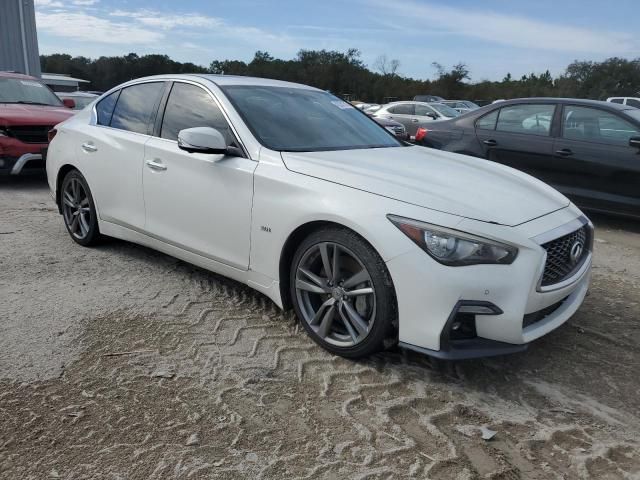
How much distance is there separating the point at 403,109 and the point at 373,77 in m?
51.9

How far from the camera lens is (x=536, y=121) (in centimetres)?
704

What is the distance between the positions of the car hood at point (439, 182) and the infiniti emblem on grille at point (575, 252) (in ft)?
0.80

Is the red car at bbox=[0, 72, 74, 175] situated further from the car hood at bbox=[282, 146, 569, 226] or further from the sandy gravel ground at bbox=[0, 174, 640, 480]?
the car hood at bbox=[282, 146, 569, 226]

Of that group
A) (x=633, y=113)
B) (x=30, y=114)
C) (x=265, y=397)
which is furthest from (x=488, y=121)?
(x=30, y=114)

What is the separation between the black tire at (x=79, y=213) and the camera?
191 inches

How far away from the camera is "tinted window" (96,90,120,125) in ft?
15.8

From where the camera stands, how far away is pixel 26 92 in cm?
922

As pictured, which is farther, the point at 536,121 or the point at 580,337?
the point at 536,121

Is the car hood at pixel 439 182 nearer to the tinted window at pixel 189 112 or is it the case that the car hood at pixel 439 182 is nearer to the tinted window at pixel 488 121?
the tinted window at pixel 189 112

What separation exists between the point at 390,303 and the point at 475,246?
511mm

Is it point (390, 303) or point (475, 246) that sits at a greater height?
point (475, 246)

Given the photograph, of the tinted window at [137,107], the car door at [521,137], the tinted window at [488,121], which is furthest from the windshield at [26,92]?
the car door at [521,137]

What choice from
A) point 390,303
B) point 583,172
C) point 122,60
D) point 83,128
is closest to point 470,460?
point 390,303

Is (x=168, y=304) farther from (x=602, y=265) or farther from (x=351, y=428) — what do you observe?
(x=602, y=265)
